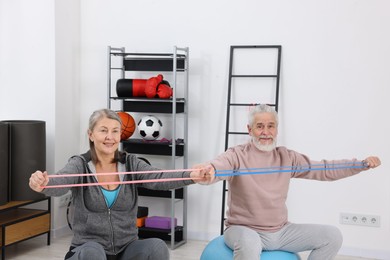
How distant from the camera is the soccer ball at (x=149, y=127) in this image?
5164 mm

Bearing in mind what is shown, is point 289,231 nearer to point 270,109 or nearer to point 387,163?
point 270,109

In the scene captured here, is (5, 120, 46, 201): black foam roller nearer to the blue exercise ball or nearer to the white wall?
the white wall

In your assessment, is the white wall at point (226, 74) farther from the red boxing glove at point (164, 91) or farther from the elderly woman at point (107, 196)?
the elderly woman at point (107, 196)

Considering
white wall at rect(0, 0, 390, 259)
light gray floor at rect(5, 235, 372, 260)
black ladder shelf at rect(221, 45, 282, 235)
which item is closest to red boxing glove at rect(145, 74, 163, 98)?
white wall at rect(0, 0, 390, 259)

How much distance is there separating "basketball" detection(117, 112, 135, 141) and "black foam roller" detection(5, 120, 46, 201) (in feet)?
2.19

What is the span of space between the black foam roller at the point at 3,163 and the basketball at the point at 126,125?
93 cm

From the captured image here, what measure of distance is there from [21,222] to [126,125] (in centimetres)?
114

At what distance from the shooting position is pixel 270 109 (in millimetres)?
3643

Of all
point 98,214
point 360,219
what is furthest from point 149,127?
point 98,214

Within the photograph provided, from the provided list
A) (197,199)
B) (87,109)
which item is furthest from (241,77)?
(87,109)

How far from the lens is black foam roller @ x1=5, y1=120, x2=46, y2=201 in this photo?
15.8 ft

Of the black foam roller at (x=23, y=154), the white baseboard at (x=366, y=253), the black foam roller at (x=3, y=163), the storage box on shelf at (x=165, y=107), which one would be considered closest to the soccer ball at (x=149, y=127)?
the storage box on shelf at (x=165, y=107)

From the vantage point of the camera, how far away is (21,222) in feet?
15.6

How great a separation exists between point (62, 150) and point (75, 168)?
90.2 inches
